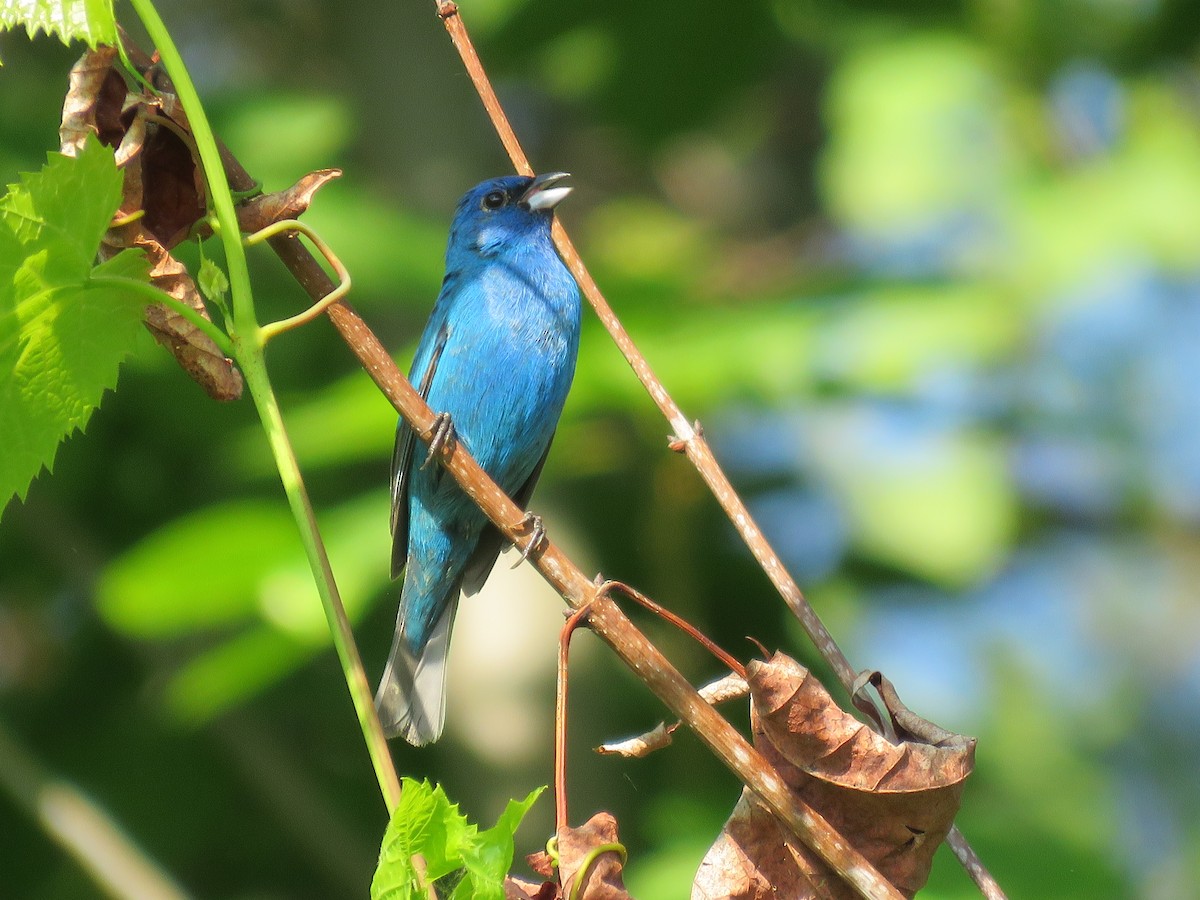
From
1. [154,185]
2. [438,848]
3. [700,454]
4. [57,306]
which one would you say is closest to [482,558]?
[700,454]

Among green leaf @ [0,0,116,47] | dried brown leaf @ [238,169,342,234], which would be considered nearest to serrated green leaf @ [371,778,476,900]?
dried brown leaf @ [238,169,342,234]

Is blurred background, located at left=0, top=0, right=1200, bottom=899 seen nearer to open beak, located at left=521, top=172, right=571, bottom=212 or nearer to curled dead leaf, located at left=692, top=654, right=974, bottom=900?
open beak, located at left=521, top=172, right=571, bottom=212

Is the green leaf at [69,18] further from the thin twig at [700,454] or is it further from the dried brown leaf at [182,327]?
the thin twig at [700,454]

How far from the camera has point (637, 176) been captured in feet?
41.7

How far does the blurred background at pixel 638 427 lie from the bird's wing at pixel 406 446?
0.28 meters

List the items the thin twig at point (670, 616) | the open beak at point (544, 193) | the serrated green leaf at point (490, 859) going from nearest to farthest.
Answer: the serrated green leaf at point (490, 859)
the thin twig at point (670, 616)
the open beak at point (544, 193)

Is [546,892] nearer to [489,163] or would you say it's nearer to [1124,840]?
[489,163]

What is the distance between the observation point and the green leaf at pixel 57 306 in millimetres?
2283

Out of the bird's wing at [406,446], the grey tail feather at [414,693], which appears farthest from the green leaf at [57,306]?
the grey tail feather at [414,693]

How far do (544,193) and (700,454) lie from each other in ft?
9.23

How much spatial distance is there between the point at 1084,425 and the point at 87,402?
355 inches

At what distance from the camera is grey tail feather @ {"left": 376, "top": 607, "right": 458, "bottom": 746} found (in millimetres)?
5109

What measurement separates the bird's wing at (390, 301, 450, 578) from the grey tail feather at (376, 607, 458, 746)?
1.06ft

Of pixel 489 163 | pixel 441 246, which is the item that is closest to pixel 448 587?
pixel 441 246
